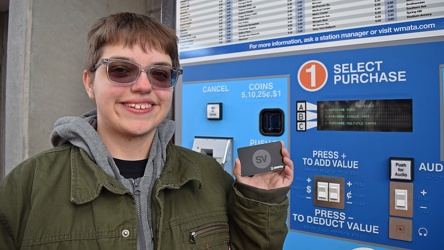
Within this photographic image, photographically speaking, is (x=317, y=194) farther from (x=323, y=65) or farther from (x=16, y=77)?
(x=16, y=77)

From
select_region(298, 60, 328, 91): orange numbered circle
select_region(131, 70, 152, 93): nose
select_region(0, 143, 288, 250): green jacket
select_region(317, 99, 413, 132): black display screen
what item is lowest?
select_region(0, 143, 288, 250): green jacket

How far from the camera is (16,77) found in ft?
8.63

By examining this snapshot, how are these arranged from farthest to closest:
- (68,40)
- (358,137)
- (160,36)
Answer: (68,40) → (358,137) → (160,36)

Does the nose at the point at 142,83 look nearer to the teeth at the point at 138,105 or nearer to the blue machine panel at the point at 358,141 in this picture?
the teeth at the point at 138,105

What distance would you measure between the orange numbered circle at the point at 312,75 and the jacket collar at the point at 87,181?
3.87 feet

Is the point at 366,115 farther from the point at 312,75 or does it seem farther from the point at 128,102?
the point at 128,102

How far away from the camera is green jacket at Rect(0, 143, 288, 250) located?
3.28ft

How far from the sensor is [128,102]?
1.15 meters

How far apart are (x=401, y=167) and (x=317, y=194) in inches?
16.8

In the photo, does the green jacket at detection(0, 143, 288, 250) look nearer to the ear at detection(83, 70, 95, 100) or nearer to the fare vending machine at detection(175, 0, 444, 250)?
the ear at detection(83, 70, 95, 100)

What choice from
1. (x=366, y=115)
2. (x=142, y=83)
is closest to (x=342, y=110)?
(x=366, y=115)

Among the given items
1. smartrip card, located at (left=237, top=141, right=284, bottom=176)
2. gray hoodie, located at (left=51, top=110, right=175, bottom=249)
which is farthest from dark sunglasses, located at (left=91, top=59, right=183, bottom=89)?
smartrip card, located at (left=237, top=141, right=284, bottom=176)

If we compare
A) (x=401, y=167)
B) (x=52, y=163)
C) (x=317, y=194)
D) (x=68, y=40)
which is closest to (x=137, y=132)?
(x=52, y=163)

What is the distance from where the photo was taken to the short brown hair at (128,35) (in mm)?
1161
